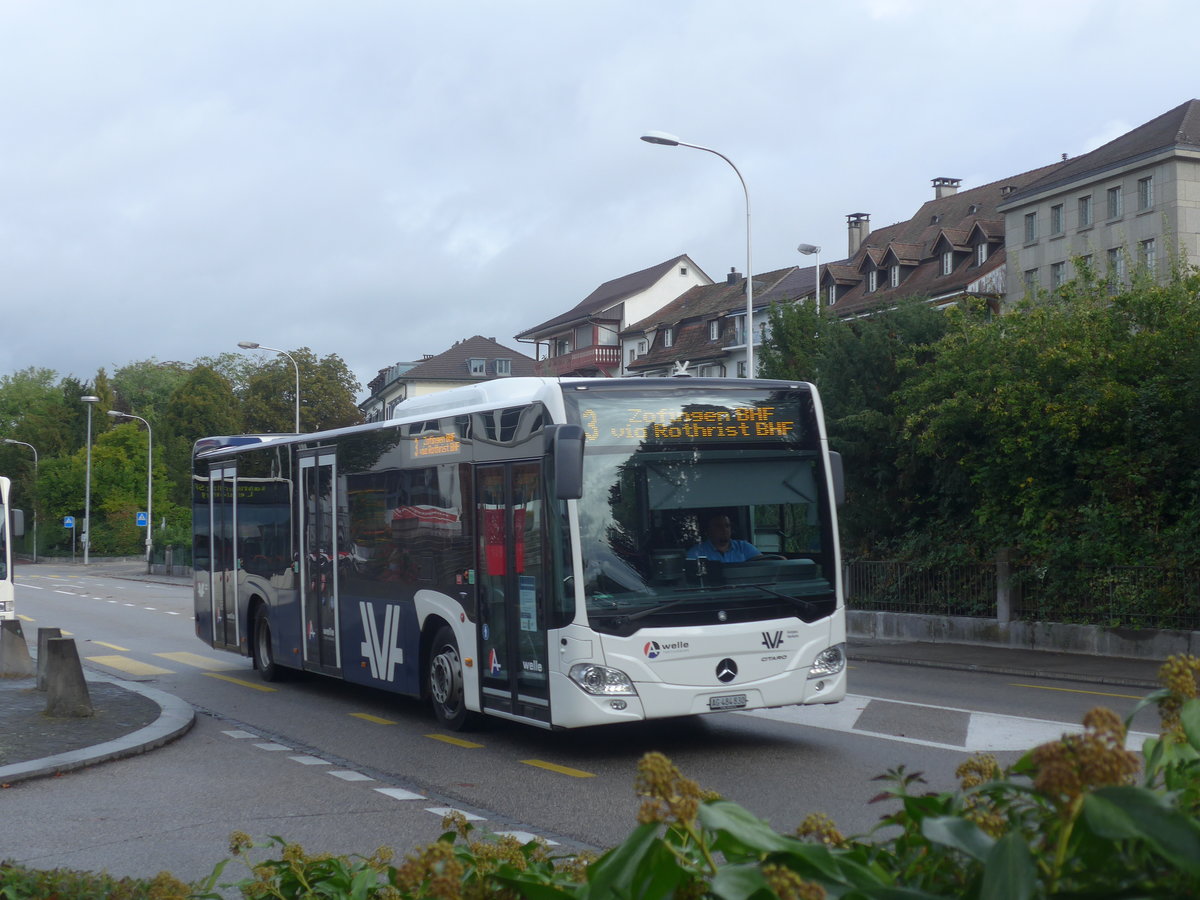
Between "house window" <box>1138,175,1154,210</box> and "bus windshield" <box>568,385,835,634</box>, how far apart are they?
155ft

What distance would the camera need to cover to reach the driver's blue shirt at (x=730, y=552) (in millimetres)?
10398

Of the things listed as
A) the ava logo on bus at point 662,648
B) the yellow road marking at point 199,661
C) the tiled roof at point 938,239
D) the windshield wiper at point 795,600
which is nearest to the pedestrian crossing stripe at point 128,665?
the yellow road marking at point 199,661

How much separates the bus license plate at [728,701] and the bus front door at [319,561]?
5360mm

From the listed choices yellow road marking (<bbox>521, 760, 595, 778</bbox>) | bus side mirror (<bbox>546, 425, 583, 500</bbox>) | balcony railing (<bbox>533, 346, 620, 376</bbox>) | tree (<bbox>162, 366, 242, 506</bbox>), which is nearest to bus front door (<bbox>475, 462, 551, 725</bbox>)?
yellow road marking (<bbox>521, 760, 595, 778</bbox>)

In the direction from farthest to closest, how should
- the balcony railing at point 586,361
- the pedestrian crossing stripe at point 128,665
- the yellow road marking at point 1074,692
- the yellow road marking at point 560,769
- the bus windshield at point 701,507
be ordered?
the balcony railing at point 586,361
the pedestrian crossing stripe at point 128,665
the yellow road marking at point 1074,692
the bus windshield at point 701,507
the yellow road marking at point 560,769

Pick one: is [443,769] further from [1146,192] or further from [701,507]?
[1146,192]

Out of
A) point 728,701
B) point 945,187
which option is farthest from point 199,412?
point 728,701

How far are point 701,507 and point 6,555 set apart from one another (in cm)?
1737

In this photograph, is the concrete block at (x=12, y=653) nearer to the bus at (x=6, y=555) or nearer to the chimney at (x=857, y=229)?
the bus at (x=6, y=555)

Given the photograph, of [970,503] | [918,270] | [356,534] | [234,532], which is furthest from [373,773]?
[918,270]

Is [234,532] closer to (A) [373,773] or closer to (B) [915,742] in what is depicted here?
(A) [373,773]

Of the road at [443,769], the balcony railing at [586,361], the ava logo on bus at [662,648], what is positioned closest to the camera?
the road at [443,769]

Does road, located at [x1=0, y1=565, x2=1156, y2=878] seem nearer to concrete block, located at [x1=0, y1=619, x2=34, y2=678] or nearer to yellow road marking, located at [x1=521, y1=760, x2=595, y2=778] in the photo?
yellow road marking, located at [x1=521, y1=760, x2=595, y2=778]

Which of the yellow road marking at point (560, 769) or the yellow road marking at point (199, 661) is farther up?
the yellow road marking at point (560, 769)
